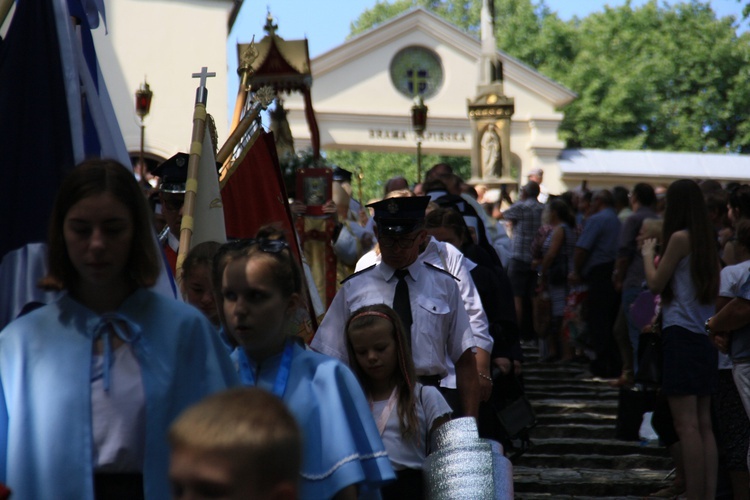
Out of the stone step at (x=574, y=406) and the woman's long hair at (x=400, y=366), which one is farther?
the stone step at (x=574, y=406)

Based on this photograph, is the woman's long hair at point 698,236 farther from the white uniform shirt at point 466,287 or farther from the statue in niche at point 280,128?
the statue in niche at point 280,128

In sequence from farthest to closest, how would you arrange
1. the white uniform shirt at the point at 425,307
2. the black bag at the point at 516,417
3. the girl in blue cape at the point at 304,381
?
the black bag at the point at 516,417 → the white uniform shirt at the point at 425,307 → the girl in blue cape at the point at 304,381

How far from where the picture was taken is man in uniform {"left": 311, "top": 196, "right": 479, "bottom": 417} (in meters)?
6.25

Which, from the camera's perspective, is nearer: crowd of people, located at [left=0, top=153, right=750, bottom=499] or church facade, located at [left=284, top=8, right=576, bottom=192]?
crowd of people, located at [left=0, top=153, right=750, bottom=499]

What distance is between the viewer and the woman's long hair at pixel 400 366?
5227mm

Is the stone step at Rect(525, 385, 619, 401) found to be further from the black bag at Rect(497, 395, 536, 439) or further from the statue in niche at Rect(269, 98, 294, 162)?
the black bag at Rect(497, 395, 536, 439)

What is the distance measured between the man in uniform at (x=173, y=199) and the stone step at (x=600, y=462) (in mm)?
4369

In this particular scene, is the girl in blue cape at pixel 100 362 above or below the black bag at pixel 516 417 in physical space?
above

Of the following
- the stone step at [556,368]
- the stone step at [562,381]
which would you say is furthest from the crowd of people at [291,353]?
the stone step at [556,368]

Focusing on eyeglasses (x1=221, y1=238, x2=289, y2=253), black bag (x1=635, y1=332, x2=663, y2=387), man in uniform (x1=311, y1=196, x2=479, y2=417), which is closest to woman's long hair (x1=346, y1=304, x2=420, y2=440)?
man in uniform (x1=311, y1=196, x2=479, y2=417)

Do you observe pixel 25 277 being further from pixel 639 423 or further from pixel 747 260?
pixel 639 423

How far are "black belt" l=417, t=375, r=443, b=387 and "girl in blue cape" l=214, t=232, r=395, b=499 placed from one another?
237 centimetres

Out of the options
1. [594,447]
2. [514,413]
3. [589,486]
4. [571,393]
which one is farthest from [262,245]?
[571,393]

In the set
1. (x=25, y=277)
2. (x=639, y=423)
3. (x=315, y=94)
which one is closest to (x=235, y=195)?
(x=25, y=277)
